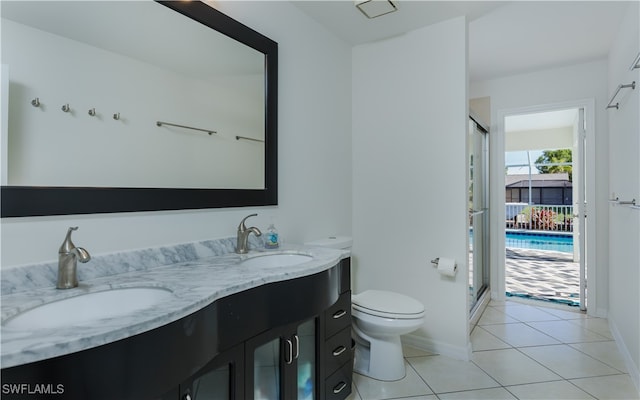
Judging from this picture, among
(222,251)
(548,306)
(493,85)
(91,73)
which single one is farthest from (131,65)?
(548,306)

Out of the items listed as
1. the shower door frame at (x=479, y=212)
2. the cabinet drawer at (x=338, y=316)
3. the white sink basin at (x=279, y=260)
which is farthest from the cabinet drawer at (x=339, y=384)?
the shower door frame at (x=479, y=212)

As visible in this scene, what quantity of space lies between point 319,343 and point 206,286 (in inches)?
29.6

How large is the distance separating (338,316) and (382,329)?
40 cm

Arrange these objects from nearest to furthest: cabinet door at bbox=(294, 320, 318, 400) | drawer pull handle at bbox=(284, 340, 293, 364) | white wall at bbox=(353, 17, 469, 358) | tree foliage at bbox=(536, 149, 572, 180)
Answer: drawer pull handle at bbox=(284, 340, 293, 364), cabinet door at bbox=(294, 320, 318, 400), white wall at bbox=(353, 17, 469, 358), tree foliage at bbox=(536, 149, 572, 180)

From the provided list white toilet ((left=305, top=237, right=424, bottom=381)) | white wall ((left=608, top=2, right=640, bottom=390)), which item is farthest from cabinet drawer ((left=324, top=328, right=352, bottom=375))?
white wall ((left=608, top=2, right=640, bottom=390))

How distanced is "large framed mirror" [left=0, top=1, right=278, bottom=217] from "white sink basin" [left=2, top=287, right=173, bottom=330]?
33cm

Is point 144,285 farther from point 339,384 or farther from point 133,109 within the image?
point 339,384

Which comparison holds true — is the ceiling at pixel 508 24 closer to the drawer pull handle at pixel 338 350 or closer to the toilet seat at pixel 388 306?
the toilet seat at pixel 388 306

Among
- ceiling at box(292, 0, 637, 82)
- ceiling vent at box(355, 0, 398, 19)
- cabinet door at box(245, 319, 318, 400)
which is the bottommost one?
cabinet door at box(245, 319, 318, 400)

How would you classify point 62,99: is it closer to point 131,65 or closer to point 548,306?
point 131,65

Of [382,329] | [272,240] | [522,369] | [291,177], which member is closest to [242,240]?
[272,240]

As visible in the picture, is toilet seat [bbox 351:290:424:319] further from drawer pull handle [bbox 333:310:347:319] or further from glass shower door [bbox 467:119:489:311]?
glass shower door [bbox 467:119:489:311]

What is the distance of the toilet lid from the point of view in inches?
79.0

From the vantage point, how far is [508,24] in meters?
2.51
